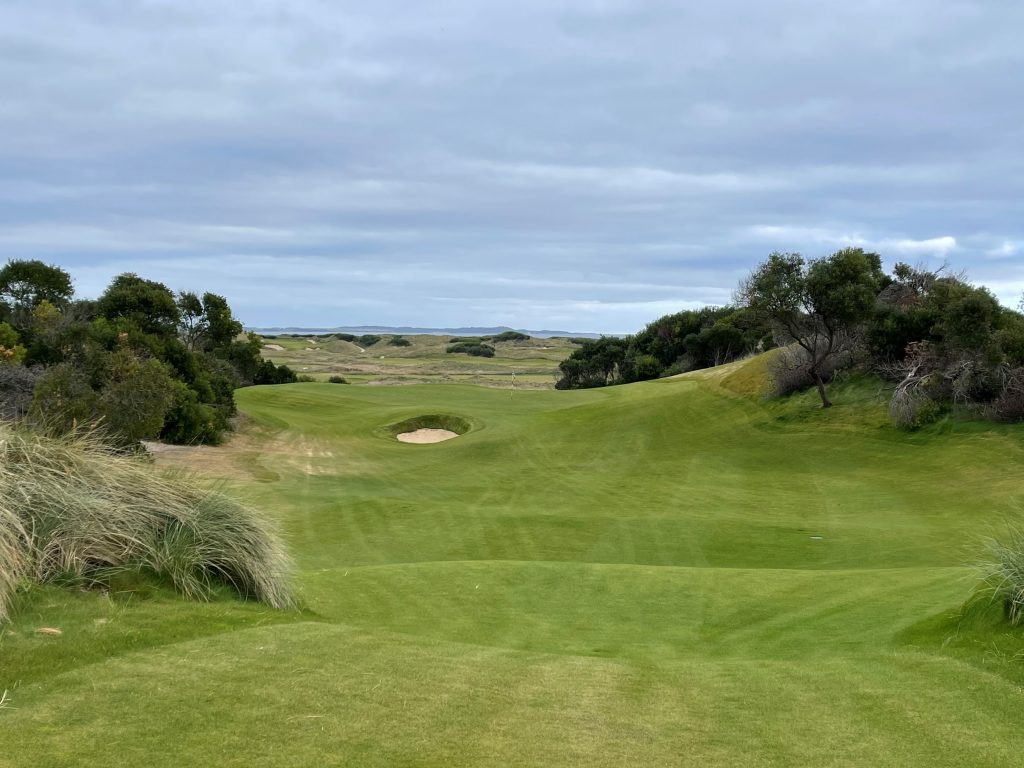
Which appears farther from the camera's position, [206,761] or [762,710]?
[762,710]

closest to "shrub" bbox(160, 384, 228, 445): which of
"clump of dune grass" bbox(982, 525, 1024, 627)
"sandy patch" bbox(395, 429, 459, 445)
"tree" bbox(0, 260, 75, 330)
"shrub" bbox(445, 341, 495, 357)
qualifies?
"sandy patch" bbox(395, 429, 459, 445)

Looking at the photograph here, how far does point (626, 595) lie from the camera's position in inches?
460

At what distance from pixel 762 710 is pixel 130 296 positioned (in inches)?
1484

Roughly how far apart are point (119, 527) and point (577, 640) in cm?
498

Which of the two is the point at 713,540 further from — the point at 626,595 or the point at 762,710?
the point at 762,710

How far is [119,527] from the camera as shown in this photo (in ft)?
28.1

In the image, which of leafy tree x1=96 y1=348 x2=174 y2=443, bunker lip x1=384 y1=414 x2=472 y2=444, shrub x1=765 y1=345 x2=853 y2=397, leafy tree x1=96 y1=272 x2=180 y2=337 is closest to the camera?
leafy tree x1=96 y1=348 x2=174 y2=443

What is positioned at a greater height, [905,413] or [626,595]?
[905,413]

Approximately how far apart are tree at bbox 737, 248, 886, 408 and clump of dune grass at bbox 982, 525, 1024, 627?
77.9 ft

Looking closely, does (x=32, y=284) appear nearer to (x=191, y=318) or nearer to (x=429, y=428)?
(x=191, y=318)

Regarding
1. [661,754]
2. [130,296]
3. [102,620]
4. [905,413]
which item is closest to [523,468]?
[905,413]

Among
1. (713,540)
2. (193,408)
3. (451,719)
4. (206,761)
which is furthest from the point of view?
(193,408)

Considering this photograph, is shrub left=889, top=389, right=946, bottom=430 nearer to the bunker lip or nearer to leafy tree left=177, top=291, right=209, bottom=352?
the bunker lip

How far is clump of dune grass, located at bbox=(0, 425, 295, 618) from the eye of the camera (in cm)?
799
